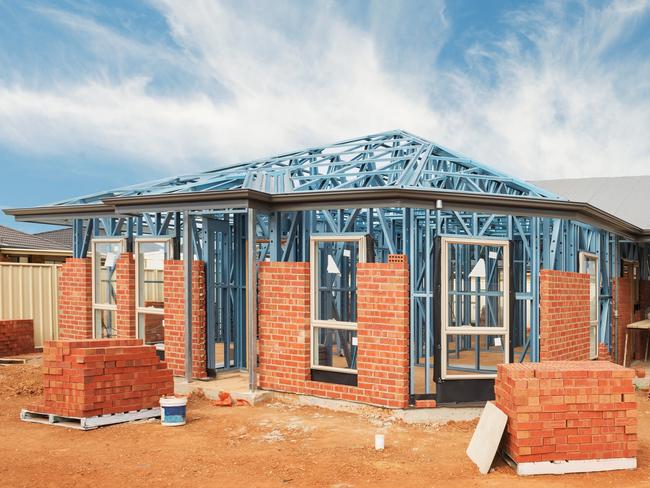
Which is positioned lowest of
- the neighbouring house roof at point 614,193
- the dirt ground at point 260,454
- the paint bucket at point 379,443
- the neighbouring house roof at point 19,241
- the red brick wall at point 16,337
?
the dirt ground at point 260,454

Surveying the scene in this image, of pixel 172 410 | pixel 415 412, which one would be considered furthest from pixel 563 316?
pixel 172 410

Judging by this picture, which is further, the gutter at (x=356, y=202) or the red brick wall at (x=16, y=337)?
the red brick wall at (x=16, y=337)

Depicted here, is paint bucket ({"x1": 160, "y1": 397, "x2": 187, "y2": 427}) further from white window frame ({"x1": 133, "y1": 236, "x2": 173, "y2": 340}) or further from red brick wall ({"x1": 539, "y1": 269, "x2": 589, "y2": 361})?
red brick wall ({"x1": 539, "y1": 269, "x2": 589, "y2": 361})

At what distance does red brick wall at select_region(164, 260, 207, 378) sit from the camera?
10656mm

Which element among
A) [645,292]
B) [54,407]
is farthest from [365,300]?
[645,292]

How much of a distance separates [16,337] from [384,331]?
10.5 meters

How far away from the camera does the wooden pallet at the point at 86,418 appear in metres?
8.23

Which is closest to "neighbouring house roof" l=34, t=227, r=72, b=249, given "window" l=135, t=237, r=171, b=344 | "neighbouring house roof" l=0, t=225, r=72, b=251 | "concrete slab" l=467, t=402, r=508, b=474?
"neighbouring house roof" l=0, t=225, r=72, b=251

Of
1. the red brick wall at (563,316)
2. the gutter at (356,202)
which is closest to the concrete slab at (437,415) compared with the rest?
the red brick wall at (563,316)

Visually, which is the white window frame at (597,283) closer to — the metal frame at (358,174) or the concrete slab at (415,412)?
the metal frame at (358,174)

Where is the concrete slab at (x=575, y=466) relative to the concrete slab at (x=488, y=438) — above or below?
below

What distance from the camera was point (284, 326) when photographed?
9648 mm

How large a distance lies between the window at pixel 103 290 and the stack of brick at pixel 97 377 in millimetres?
3610

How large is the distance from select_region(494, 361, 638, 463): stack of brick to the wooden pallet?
495 centimetres
